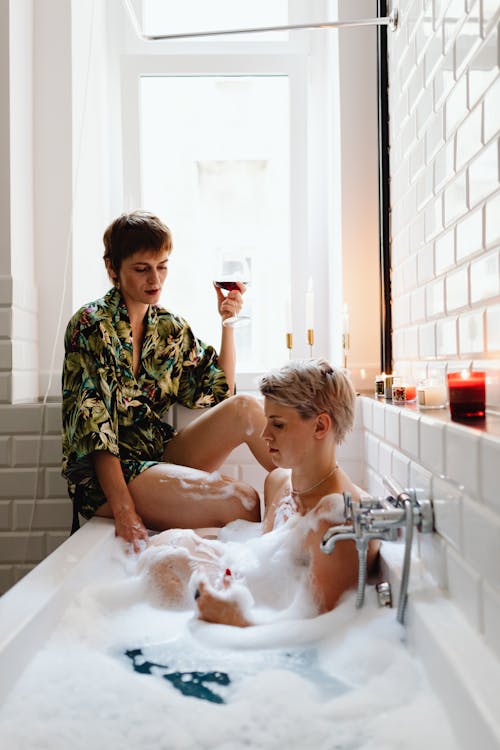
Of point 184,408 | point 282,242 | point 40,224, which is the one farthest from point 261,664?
point 282,242

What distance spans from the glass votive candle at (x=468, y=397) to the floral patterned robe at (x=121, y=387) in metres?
1.16

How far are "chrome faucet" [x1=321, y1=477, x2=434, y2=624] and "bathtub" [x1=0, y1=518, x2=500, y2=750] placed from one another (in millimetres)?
74

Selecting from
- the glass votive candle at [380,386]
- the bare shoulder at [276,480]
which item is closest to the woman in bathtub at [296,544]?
the bare shoulder at [276,480]

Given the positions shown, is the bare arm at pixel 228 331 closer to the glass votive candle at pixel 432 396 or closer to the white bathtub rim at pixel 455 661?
the glass votive candle at pixel 432 396

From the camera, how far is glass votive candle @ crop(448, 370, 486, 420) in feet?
4.58

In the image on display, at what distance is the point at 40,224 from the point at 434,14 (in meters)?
1.65

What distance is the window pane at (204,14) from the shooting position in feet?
11.1

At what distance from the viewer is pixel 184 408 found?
9.02 ft

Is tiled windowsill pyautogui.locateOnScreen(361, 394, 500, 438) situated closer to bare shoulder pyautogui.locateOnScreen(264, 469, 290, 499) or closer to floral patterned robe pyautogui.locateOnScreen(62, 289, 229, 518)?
bare shoulder pyautogui.locateOnScreen(264, 469, 290, 499)

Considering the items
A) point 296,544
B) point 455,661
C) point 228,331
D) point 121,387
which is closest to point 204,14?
point 228,331

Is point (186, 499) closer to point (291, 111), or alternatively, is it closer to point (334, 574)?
point (334, 574)

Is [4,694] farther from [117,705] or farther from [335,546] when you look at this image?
[335,546]

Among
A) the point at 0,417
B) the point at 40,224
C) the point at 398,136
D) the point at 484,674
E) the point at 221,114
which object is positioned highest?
the point at 221,114

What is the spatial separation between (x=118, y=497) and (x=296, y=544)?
67 cm
